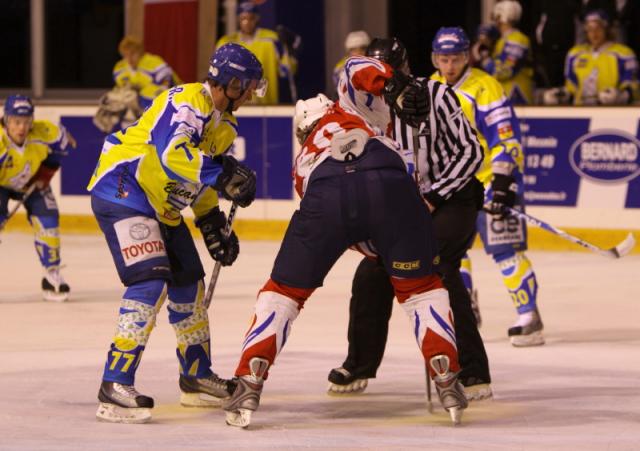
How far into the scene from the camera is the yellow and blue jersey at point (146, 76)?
1399cm

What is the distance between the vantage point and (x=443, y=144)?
6.68 meters

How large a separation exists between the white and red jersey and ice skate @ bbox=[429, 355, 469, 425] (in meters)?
0.78

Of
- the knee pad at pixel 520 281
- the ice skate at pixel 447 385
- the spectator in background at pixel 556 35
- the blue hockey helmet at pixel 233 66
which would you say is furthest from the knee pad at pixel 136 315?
the spectator in background at pixel 556 35

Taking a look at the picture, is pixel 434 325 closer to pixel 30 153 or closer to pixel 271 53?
pixel 30 153

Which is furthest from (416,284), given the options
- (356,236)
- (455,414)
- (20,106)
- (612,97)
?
(612,97)

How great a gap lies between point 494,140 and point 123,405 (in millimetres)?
2641

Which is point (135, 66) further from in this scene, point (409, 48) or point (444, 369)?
point (444, 369)

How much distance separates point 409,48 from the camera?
15664 millimetres

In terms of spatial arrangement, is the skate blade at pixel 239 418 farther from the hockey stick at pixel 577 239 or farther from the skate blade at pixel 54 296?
the skate blade at pixel 54 296

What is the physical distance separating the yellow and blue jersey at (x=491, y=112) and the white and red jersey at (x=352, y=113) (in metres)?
1.93

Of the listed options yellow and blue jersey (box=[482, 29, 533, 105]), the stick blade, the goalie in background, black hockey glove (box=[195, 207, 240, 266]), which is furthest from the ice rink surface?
the goalie in background

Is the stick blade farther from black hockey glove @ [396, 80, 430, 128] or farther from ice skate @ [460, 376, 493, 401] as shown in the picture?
black hockey glove @ [396, 80, 430, 128]

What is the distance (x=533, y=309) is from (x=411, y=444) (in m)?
2.65

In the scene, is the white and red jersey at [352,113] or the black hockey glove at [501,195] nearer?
the white and red jersey at [352,113]
